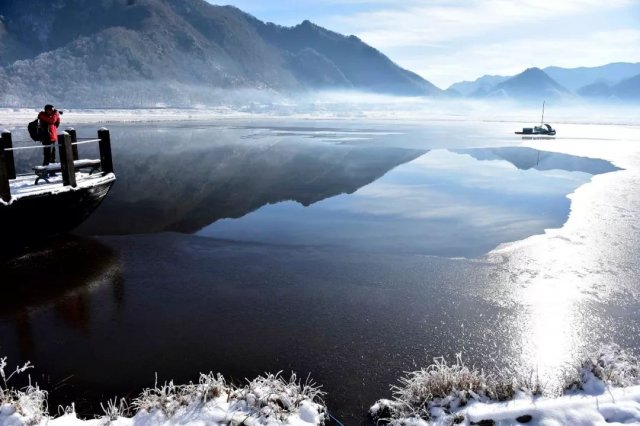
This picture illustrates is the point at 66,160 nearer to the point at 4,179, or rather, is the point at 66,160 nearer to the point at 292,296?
the point at 4,179

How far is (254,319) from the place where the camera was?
6824mm

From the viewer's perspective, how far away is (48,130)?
41.1 ft

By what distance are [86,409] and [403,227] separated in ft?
29.2

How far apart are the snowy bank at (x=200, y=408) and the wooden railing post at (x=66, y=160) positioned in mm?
7039

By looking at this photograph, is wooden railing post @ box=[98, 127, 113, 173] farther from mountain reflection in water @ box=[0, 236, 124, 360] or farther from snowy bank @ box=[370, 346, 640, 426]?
snowy bank @ box=[370, 346, 640, 426]

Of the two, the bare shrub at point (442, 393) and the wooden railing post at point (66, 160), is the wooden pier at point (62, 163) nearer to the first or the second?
the wooden railing post at point (66, 160)

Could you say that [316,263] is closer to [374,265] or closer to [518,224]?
[374,265]

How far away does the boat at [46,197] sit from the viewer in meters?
9.45

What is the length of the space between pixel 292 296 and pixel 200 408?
333 cm

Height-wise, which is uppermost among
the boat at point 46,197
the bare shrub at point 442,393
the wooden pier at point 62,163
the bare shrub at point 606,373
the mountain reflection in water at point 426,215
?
Answer: the wooden pier at point 62,163

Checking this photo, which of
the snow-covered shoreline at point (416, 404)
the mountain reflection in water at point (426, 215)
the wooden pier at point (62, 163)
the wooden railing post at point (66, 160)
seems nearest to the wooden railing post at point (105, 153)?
the wooden pier at point (62, 163)

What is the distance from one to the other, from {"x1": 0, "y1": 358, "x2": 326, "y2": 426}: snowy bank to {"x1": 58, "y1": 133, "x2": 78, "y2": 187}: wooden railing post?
7039mm

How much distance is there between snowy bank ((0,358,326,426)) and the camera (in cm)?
430

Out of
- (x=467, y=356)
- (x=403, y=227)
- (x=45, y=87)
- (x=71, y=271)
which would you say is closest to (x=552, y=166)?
(x=403, y=227)
